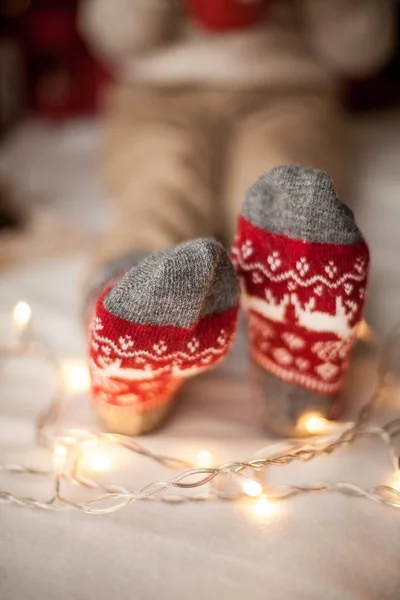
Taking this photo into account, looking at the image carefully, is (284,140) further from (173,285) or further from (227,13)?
(173,285)

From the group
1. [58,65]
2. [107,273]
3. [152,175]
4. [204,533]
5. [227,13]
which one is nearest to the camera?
[204,533]

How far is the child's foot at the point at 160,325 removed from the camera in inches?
20.5

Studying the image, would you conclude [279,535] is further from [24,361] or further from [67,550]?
[24,361]

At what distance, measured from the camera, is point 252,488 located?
21.7 inches

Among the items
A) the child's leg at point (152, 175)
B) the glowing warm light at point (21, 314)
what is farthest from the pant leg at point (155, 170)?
the glowing warm light at point (21, 314)

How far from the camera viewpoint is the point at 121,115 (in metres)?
1.17

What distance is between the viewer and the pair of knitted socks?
0.53 metres

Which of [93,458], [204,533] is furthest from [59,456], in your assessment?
[204,533]

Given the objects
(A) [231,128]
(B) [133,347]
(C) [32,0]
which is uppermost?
(C) [32,0]

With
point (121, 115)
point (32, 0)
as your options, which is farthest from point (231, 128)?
point (32, 0)

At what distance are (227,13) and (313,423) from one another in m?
0.83

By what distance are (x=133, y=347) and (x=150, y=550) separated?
17 cm

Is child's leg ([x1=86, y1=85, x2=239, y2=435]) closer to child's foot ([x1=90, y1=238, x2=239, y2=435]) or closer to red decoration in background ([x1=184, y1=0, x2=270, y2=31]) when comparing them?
child's foot ([x1=90, y1=238, x2=239, y2=435])

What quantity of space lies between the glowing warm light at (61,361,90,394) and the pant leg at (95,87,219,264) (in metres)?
0.13
